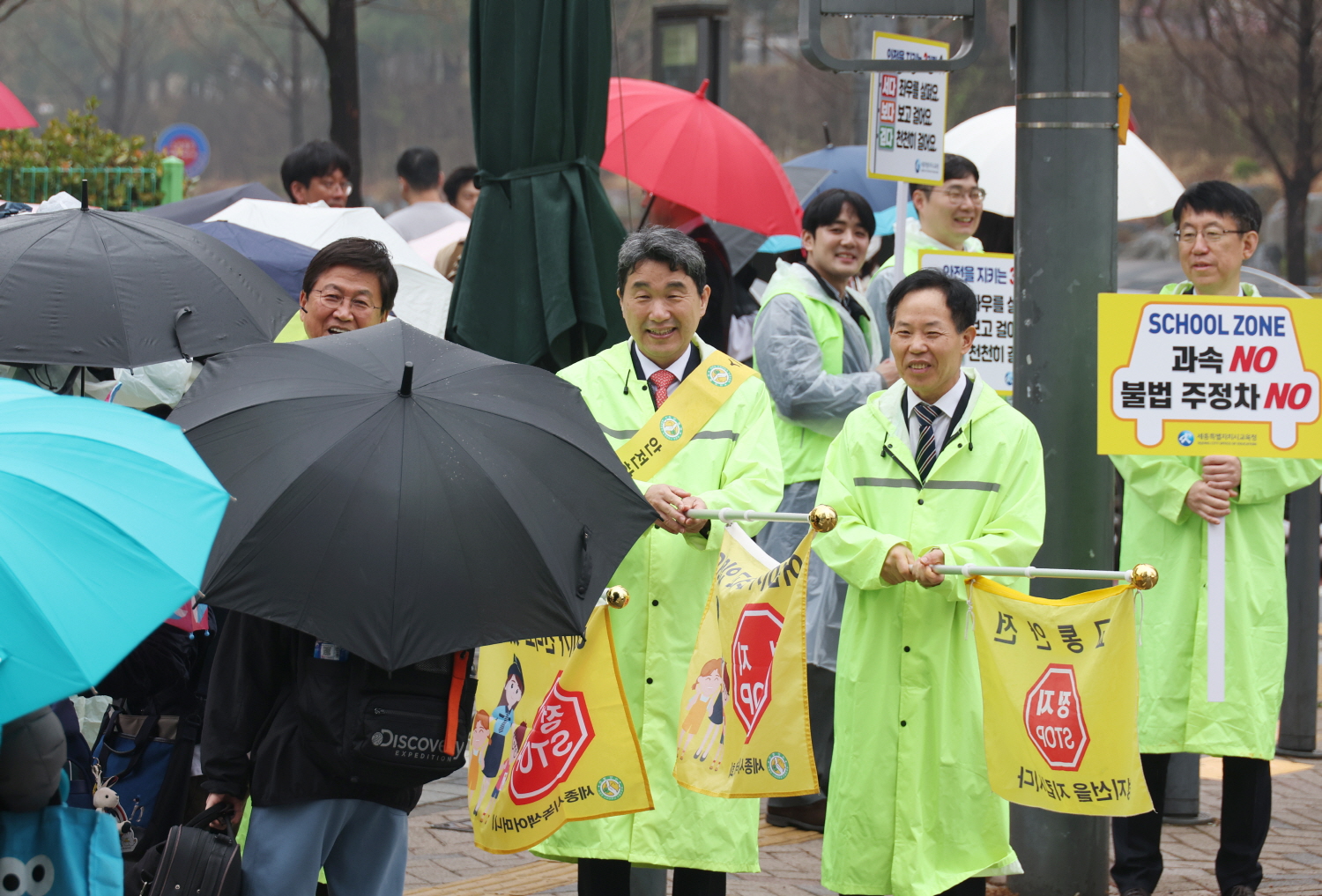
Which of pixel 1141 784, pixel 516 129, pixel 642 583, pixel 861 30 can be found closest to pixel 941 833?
pixel 1141 784

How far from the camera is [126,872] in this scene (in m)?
3.57

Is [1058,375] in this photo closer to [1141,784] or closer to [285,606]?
[1141,784]

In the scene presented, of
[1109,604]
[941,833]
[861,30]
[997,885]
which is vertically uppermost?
[861,30]

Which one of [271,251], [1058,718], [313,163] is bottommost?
[1058,718]

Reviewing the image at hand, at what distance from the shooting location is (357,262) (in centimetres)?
431

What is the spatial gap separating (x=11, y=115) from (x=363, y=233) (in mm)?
2692

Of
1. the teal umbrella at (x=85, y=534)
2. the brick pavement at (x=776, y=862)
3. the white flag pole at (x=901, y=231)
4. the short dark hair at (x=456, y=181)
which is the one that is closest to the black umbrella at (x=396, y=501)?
the teal umbrella at (x=85, y=534)

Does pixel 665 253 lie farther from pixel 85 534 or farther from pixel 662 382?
pixel 85 534

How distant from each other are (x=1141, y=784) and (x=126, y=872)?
2553 millimetres

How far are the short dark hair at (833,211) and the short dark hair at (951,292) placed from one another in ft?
5.83

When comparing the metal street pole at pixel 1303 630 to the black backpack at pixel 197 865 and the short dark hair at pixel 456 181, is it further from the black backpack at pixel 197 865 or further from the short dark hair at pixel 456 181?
the black backpack at pixel 197 865

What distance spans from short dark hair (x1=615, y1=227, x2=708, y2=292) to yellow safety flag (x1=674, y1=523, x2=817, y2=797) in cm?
86

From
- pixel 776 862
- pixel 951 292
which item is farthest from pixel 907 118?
pixel 776 862

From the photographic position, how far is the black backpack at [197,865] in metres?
3.33
